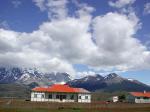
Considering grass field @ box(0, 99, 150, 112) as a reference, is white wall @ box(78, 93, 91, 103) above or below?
above

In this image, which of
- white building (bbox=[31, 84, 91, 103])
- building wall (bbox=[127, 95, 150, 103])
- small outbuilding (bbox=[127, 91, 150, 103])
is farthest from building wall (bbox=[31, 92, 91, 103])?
small outbuilding (bbox=[127, 91, 150, 103])

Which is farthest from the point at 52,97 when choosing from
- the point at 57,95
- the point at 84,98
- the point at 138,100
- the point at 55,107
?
the point at 138,100

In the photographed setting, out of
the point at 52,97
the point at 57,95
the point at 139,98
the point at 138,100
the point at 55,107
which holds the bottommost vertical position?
the point at 55,107

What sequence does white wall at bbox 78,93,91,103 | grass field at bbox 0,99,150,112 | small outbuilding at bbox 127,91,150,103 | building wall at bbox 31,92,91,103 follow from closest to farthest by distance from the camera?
grass field at bbox 0,99,150,112 < building wall at bbox 31,92,91,103 < white wall at bbox 78,93,91,103 < small outbuilding at bbox 127,91,150,103

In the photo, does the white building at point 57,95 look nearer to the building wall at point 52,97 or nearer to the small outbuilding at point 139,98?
the building wall at point 52,97

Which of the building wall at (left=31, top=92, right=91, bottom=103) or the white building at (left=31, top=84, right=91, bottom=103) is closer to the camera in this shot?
the building wall at (left=31, top=92, right=91, bottom=103)

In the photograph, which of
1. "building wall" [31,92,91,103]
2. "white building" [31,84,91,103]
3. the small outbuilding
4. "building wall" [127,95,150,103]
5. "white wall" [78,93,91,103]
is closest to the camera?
"building wall" [31,92,91,103]

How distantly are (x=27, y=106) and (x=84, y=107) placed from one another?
14.2 metres

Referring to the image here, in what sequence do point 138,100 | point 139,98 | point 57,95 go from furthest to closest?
point 139,98 < point 138,100 < point 57,95

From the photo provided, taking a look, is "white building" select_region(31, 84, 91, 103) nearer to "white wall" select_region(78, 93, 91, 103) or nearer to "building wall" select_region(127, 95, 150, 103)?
"white wall" select_region(78, 93, 91, 103)

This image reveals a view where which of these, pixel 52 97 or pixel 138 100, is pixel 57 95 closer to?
pixel 52 97

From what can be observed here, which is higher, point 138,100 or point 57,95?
point 57,95

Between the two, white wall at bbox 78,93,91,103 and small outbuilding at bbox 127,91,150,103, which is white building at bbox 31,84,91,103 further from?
small outbuilding at bbox 127,91,150,103

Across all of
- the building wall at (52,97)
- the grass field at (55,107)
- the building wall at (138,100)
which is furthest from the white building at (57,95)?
the building wall at (138,100)
